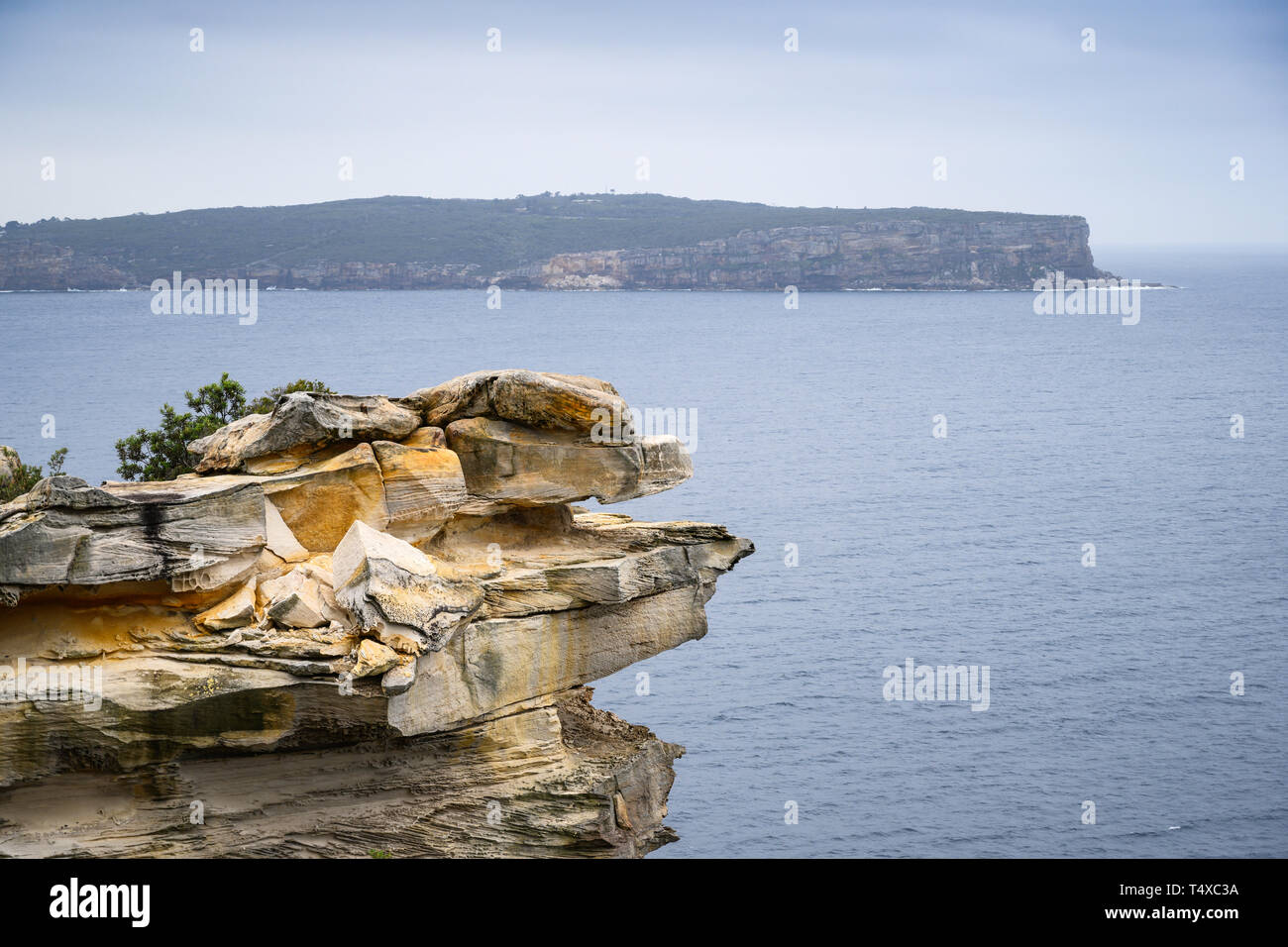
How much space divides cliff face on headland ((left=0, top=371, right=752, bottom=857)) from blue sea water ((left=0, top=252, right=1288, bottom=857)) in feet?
89.6

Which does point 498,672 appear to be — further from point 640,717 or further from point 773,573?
point 773,573

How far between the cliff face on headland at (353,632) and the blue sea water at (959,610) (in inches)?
1075

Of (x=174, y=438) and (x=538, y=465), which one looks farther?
(x=174, y=438)

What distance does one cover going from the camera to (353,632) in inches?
853

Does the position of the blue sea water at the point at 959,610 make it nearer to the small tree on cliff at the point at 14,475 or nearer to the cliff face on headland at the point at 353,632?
the small tree on cliff at the point at 14,475

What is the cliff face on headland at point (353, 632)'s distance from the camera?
20.7 m

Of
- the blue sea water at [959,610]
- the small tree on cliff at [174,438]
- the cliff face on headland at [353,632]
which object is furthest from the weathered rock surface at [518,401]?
the blue sea water at [959,610]

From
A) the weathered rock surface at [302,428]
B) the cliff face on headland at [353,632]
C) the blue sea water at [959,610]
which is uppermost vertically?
the weathered rock surface at [302,428]

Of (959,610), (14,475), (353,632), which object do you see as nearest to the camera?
(353,632)

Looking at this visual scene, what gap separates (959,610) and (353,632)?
62604mm

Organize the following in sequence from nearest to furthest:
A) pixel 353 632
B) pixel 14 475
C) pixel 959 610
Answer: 1. pixel 353 632
2. pixel 14 475
3. pixel 959 610

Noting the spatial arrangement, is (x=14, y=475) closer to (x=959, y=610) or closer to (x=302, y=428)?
(x=302, y=428)

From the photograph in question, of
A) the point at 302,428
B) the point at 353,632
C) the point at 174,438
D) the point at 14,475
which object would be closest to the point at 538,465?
the point at 302,428

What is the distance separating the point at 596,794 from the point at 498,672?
10.4 ft
